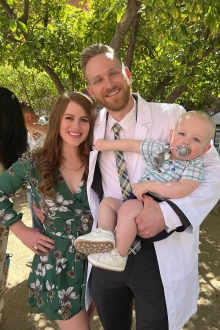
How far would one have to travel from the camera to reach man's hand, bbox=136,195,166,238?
1.86m

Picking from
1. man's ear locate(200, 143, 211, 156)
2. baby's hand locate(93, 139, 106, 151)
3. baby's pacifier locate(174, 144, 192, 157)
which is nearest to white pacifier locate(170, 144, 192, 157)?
baby's pacifier locate(174, 144, 192, 157)

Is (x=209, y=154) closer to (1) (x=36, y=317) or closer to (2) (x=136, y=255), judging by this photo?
(2) (x=136, y=255)

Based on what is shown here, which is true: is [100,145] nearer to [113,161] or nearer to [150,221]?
[113,161]

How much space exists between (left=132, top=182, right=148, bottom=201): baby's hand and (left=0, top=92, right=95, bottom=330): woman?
1.57 feet

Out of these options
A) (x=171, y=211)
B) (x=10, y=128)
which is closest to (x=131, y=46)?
(x=10, y=128)

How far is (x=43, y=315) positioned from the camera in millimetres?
3938

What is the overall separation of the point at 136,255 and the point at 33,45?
12.6 feet

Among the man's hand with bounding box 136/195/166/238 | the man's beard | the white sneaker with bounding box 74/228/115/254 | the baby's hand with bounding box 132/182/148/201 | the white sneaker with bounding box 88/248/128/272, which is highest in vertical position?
the man's beard

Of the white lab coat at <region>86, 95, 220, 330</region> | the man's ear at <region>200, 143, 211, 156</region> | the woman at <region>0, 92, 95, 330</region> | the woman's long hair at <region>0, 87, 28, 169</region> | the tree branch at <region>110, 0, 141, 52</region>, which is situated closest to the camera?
the white lab coat at <region>86, 95, 220, 330</region>

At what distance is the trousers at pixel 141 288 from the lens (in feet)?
6.49

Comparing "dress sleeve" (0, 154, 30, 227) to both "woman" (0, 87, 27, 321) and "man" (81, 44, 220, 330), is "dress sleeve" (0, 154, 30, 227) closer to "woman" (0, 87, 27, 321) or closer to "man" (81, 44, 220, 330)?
"woman" (0, 87, 27, 321)

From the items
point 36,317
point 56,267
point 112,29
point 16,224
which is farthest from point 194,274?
point 112,29

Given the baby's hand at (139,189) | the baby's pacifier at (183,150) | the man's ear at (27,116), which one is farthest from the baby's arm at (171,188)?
the man's ear at (27,116)

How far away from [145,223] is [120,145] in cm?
54
